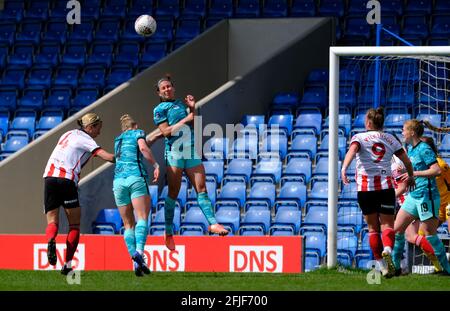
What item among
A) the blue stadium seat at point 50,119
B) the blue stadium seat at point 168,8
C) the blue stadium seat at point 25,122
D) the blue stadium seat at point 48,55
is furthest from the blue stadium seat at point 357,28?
the blue stadium seat at point 25,122

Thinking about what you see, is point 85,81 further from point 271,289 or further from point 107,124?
point 271,289

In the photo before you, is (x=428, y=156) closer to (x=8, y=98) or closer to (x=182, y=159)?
(x=182, y=159)

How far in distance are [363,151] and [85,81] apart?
11.0 meters

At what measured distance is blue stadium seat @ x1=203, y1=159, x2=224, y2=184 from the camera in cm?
2006

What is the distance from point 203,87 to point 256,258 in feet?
20.2

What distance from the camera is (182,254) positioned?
17031 millimetres

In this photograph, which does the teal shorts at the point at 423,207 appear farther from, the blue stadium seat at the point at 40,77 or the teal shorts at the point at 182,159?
the blue stadium seat at the point at 40,77

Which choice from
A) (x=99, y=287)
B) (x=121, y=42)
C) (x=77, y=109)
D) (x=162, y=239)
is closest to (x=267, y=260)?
(x=162, y=239)

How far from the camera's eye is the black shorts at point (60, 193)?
13.4 m

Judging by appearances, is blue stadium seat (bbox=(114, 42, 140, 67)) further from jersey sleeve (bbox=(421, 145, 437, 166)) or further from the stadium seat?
jersey sleeve (bbox=(421, 145, 437, 166))

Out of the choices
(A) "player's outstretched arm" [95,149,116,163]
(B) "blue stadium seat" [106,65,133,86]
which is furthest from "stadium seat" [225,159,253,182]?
(A) "player's outstretched arm" [95,149,116,163]

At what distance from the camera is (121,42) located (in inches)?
929

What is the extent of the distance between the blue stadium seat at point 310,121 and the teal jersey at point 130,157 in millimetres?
Answer: 7631

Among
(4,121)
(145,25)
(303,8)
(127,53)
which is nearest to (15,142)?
(4,121)
